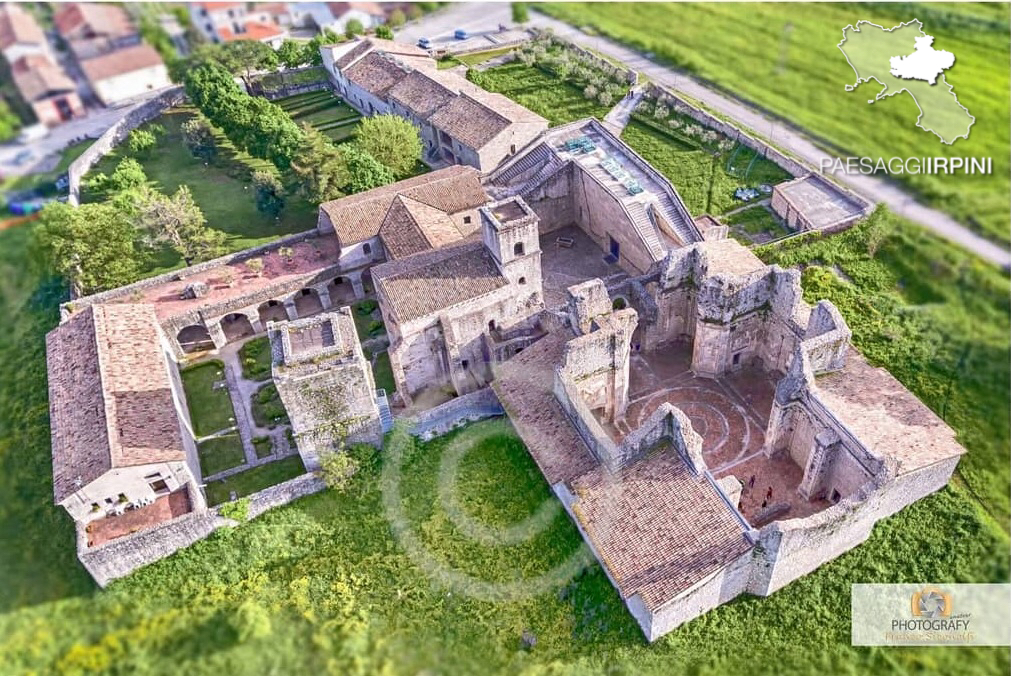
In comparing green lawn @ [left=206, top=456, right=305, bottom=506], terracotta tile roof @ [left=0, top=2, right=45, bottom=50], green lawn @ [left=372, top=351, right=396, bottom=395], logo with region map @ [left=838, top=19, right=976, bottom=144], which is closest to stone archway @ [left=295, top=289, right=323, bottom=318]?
green lawn @ [left=372, top=351, right=396, bottom=395]

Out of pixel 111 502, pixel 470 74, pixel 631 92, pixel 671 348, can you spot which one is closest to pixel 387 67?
pixel 470 74

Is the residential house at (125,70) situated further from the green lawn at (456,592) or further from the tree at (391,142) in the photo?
the tree at (391,142)

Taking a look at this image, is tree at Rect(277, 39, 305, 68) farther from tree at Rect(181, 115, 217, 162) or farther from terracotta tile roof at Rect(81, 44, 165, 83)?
terracotta tile roof at Rect(81, 44, 165, 83)

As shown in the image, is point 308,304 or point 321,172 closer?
point 308,304

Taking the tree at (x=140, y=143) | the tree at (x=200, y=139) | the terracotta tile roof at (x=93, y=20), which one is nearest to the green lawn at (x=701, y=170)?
the tree at (x=200, y=139)

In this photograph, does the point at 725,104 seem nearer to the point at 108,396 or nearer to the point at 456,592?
the point at 456,592

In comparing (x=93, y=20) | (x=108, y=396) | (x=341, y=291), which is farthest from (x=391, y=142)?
(x=93, y=20)

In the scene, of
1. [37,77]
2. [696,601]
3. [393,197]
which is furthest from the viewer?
[393,197]
